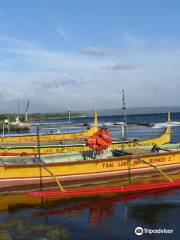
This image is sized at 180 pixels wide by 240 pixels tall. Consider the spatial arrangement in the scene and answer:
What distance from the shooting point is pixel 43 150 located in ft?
84.8

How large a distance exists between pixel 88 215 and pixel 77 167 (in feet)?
12.8

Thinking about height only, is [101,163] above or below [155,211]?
above

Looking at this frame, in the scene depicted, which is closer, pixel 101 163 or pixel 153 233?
pixel 153 233

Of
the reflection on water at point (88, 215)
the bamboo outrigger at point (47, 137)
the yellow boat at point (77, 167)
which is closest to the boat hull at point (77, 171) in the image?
the yellow boat at point (77, 167)

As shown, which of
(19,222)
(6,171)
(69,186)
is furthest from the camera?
(69,186)

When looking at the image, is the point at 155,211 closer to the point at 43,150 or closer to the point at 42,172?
the point at 42,172

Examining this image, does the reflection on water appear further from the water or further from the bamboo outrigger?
the bamboo outrigger

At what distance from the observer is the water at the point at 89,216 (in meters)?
13.1

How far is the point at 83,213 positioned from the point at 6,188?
400cm

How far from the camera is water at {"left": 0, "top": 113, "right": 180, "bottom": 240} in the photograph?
43.0 feet

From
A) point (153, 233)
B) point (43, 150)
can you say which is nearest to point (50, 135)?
point (43, 150)

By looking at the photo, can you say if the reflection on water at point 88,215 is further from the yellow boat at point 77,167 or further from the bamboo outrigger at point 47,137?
the bamboo outrigger at point 47,137

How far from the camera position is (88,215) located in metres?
15.2

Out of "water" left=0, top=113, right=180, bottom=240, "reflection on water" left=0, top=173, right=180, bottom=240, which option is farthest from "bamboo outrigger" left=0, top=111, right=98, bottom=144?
"water" left=0, top=113, right=180, bottom=240
